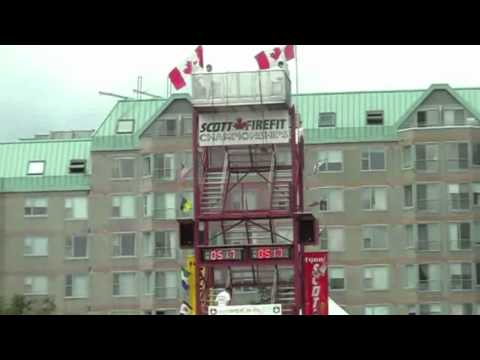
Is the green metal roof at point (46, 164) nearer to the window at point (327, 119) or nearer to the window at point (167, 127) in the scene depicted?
the window at point (167, 127)

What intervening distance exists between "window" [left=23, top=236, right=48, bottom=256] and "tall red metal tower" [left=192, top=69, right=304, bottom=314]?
69.2ft

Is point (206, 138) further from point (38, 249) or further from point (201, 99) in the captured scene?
point (38, 249)

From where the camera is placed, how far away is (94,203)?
270 feet

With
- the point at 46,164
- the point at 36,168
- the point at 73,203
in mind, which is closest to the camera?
the point at 73,203

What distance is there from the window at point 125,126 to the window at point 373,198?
18.9 metres

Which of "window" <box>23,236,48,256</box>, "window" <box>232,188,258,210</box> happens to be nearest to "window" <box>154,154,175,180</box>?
"window" <box>232,188,258,210</box>

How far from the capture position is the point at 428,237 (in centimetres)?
7688

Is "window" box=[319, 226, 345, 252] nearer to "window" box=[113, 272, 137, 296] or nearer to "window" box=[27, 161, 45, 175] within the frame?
"window" box=[113, 272, 137, 296]

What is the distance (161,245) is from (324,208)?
1236 cm

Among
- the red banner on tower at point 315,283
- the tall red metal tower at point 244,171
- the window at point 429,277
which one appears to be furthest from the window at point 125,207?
the red banner on tower at point 315,283

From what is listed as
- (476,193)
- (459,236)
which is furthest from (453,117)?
(459,236)

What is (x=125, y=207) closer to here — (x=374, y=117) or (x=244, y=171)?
(x=374, y=117)

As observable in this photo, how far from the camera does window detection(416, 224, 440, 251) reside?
76544 mm
